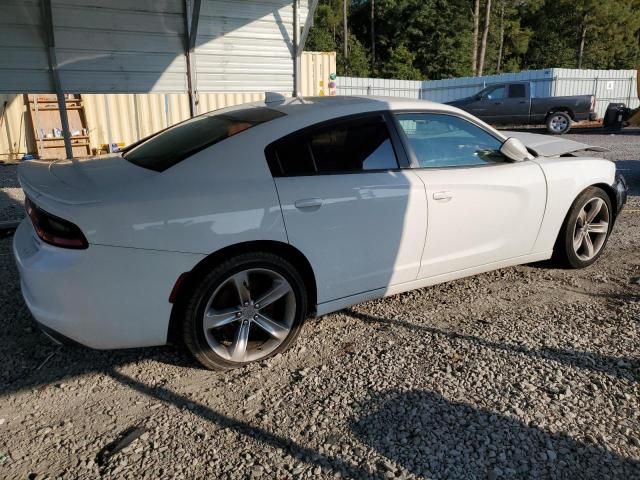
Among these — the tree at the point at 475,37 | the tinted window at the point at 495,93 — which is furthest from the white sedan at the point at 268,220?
the tree at the point at 475,37

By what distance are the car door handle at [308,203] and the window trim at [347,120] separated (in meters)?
0.16

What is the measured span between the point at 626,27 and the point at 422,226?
162 ft

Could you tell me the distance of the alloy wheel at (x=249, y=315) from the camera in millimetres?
2980

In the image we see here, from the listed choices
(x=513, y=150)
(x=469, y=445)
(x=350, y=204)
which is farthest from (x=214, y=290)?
(x=513, y=150)

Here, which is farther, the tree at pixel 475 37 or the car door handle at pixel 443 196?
the tree at pixel 475 37

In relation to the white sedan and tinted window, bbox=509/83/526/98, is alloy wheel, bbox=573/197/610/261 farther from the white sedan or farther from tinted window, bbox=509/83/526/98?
tinted window, bbox=509/83/526/98

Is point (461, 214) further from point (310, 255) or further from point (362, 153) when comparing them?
point (310, 255)

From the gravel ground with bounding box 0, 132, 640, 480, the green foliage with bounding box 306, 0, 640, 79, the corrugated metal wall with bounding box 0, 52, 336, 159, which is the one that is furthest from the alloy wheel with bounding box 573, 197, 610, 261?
the green foliage with bounding box 306, 0, 640, 79

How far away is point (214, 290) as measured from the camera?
2.88m

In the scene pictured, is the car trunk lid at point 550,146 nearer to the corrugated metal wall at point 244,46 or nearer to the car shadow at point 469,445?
the car shadow at point 469,445

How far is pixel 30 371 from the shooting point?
3.09m

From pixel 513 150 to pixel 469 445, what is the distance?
233cm

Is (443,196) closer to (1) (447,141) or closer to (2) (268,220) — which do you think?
(1) (447,141)

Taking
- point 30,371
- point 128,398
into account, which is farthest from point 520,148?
point 30,371
